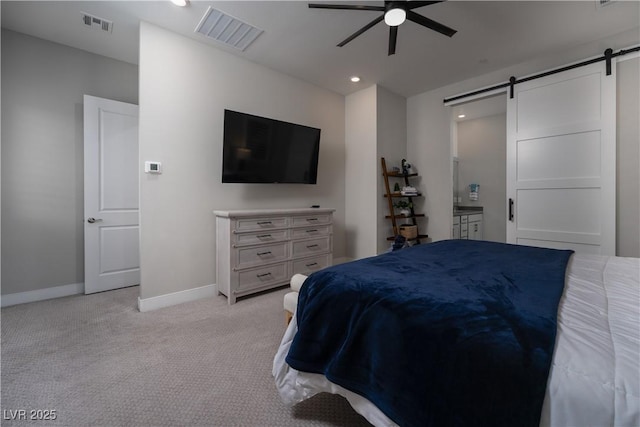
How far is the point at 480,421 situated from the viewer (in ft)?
2.43

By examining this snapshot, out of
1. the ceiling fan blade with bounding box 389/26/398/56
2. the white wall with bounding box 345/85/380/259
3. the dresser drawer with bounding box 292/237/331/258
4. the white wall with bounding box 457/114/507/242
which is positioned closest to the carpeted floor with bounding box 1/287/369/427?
the dresser drawer with bounding box 292/237/331/258

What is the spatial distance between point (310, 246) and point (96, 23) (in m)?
3.09

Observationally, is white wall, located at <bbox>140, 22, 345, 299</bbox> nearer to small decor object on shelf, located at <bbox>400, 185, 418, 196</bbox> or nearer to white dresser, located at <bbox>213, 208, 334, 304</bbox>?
white dresser, located at <bbox>213, 208, 334, 304</bbox>

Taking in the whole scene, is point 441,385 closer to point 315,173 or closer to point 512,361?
point 512,361

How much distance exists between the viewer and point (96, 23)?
8.43 feet

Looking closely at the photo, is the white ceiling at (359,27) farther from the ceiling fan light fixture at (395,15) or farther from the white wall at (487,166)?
the white wall at (487,166)

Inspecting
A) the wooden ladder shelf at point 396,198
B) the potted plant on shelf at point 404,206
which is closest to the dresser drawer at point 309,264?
the wooden ladder shelf at point 396,198

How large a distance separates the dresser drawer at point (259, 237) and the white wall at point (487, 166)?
4074mm

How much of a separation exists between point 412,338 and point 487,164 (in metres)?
5.34

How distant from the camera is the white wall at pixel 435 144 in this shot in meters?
3.93

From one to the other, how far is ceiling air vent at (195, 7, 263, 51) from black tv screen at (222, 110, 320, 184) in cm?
77

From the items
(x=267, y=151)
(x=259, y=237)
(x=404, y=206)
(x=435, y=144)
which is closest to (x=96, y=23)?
(x=267, y=151)

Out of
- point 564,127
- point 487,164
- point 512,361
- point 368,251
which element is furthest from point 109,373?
point 487,164

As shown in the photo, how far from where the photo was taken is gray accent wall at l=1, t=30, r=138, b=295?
267 cm
